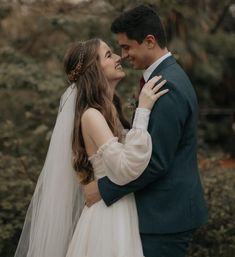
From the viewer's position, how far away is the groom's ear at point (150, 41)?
3.36 m

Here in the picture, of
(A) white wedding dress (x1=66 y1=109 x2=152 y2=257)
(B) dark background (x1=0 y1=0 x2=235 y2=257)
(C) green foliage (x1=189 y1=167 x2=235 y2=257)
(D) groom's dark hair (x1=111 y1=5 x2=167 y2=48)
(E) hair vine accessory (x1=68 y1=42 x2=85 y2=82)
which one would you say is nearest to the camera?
(A) white wedding dress (x1=66 y1=109 x2=152 y2=257)

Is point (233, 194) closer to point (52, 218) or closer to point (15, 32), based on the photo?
point (52, 218)

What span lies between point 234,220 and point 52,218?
2.29m

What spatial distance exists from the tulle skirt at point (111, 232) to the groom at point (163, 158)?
0.05m

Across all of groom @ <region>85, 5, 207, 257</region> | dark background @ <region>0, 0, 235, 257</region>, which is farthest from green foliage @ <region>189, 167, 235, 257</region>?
groom @ <region>85, 5, 207, 257</region>

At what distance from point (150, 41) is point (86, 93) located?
0.47 meters

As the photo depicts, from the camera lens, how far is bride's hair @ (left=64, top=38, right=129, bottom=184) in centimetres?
358

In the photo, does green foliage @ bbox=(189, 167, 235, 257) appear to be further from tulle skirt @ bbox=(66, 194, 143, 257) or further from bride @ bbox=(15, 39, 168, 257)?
tulle skirt @ bbox=(66, 194, 143, 257)

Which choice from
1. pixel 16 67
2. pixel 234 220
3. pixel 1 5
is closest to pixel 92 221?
pixel 234 220

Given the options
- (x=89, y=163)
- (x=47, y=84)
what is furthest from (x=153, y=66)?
(x=47, y=84)

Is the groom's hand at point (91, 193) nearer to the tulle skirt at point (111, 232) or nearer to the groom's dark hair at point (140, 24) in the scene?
the tulle skirt at point (111, 232)

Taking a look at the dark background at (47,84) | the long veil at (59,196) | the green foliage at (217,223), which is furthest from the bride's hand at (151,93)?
the green foliage at (217,223)

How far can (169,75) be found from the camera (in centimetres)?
334

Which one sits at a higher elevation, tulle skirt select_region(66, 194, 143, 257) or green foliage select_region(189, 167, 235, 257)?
tulle skirt select_region(66, 194, 143, 257)
